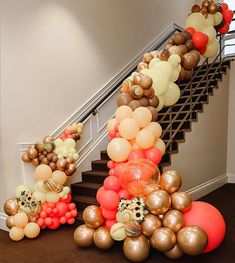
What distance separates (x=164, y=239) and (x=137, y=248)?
256 millimetres

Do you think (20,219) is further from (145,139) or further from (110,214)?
(145,139)

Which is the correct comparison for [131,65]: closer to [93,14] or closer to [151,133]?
[93,14]

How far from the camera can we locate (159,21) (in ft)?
19.7

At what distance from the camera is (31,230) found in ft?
9.46

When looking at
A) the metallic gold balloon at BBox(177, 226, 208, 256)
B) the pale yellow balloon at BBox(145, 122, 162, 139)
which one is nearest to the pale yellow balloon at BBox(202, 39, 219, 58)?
A: the pale yellow balloon at BBox(145, 122, 162, 139)

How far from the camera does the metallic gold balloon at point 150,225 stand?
2.25m

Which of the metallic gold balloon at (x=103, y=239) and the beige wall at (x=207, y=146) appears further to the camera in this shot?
the beige wall at (x=207, y=146)

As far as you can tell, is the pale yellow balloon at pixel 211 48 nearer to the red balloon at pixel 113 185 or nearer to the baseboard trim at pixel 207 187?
the baseboard trim at pixel 207 187

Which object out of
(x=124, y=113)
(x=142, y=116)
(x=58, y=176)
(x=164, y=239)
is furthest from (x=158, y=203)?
(x=58, y=176)

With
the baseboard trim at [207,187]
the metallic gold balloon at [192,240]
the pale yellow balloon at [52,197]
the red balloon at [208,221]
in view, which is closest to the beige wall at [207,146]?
the baseboard trim at [207,187]

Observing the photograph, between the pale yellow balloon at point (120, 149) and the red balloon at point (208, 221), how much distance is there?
2.71 ft

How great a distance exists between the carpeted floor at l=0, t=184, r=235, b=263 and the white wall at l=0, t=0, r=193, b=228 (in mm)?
719

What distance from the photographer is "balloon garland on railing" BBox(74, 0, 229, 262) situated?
221 cm

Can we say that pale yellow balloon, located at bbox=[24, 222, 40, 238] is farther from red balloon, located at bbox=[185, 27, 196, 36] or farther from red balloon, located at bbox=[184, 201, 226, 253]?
red balloon, located at bbox=[185, 27, 196, 36]
